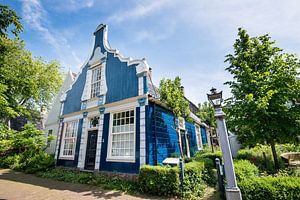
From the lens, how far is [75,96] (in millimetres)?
11469

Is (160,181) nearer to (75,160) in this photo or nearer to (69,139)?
(75,160)

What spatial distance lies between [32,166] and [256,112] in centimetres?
1393

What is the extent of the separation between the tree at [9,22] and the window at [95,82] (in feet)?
15.2

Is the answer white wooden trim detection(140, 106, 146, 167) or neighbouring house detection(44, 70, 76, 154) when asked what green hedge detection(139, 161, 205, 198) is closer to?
white wooden trim detection(140, 106, 146, 167)

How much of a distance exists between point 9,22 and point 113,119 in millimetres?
6370

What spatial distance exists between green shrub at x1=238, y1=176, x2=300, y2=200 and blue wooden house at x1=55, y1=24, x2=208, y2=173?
12.6ft

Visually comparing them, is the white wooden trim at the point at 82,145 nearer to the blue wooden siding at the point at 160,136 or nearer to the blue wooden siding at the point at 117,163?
the blue wooden siding at the point at 117,163

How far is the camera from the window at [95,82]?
33.4 feet

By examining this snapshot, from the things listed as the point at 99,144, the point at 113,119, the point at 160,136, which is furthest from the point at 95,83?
the point at 160,136

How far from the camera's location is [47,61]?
851 inches

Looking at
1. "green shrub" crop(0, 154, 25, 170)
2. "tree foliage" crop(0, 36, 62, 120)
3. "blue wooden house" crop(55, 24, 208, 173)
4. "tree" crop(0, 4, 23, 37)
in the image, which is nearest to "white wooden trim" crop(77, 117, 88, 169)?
"blue wooden house" crop(55, 24, 208, 173)

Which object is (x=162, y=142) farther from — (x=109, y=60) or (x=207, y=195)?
(x=109, y=60)

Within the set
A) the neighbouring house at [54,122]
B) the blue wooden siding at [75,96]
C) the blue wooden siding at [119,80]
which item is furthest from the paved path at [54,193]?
the neighbouring house at [54,122]

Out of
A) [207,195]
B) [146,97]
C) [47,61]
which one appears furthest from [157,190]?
[47,61]
